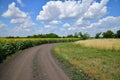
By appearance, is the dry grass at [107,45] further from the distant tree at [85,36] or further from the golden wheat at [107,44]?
the distant tree at [85,36]

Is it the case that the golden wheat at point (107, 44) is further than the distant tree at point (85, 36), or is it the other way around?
the distant tree at point (85, 36)

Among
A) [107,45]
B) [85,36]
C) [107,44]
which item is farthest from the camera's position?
[85,36]

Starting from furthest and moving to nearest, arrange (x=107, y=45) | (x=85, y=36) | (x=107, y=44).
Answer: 1. (x=85, y=36)
2. (x=107, y=44)
3. (x=107, y=45)

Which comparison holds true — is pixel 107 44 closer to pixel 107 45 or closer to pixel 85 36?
pixel 107 45

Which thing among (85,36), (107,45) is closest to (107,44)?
(107,45)

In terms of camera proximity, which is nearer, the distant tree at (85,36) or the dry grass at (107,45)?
the dry grass at (107,45)

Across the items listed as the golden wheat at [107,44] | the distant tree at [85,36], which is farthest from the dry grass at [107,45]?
the distant tree at [85,36]

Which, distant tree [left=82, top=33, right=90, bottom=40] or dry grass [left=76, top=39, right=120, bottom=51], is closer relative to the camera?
dry grass [left=76, top=39, right=120, bottom=51]

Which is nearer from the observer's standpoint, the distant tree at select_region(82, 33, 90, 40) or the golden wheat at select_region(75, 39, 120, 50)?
the golden wheat at select_region(75, 39, 120, 50)

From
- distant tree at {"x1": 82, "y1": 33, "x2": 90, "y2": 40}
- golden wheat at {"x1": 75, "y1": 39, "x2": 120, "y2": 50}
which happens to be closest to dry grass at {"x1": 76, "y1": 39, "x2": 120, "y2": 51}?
golden wheat at {"x1": 75, "y1": 39, "x2": 120, "y2": 50}

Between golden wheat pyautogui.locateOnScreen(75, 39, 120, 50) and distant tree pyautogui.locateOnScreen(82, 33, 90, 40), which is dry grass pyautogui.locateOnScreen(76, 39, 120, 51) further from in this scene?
distant tree pyautogui.locateOnScreen(82, 33, 90, 40)

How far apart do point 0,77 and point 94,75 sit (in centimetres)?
545

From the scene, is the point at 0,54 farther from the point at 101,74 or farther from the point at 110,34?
the point at 110,34

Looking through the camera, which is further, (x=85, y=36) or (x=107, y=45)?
(x=85, y=36)
